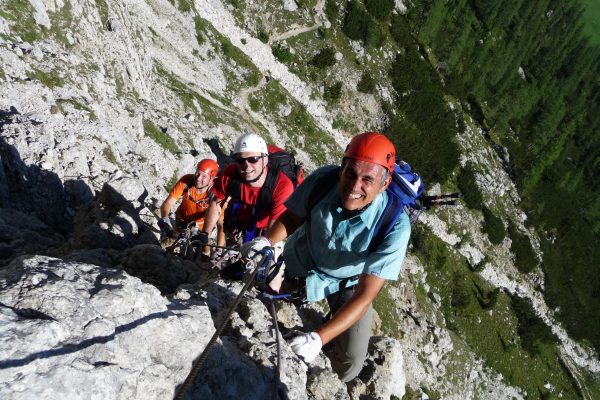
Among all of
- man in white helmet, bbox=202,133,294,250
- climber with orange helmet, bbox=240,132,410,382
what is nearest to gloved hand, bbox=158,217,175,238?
man in white helmet, bbox=202,133,294,250

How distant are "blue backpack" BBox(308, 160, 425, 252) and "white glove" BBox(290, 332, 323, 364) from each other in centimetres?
157

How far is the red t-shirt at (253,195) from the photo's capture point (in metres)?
10.1

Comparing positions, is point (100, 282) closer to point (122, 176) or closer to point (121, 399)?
point (121, 399)

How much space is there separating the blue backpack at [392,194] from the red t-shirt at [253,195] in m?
3.11

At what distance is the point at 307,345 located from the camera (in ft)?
20.8

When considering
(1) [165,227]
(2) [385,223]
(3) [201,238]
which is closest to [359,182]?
(2) [385,223]

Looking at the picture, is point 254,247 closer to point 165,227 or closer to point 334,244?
point 334,244

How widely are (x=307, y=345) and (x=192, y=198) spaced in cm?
793

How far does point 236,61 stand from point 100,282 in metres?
57.8

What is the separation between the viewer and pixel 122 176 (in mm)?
14086

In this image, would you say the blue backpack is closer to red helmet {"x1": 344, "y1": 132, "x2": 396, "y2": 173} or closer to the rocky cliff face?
red helmet {"x1": 344, "y1": 132, "x2": 396, "y2": 173}

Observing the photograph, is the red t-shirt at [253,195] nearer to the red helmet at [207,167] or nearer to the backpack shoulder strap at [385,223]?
the red helmet at [207,167]

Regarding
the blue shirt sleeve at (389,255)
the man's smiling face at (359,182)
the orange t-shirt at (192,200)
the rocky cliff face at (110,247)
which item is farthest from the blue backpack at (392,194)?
the orange t-shirt at (192,200)

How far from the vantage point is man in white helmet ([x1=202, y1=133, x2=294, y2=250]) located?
1020cm
